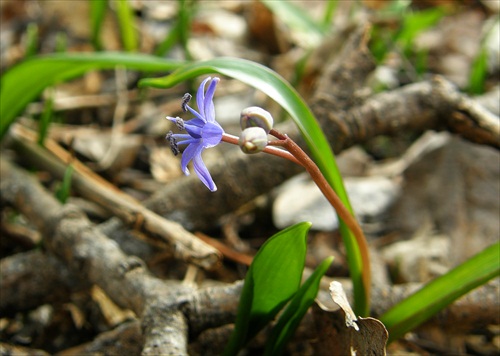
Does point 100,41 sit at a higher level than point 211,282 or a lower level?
higher

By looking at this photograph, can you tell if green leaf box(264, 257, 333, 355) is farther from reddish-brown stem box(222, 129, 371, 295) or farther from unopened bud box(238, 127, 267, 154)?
unopened bud box(238, 127, 267, 154)

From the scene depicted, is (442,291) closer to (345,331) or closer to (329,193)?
(345,331)

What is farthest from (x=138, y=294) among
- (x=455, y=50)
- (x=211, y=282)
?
(x=455, y=50)

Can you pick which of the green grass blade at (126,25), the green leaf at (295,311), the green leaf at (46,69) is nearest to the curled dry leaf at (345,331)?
the green leaf at (295,311)

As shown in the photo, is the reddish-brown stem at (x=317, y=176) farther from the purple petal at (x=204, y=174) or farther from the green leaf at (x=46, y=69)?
the green leaf at (x=46, y=69)

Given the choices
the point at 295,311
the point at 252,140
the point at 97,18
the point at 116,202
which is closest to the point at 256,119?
the point at 252,140

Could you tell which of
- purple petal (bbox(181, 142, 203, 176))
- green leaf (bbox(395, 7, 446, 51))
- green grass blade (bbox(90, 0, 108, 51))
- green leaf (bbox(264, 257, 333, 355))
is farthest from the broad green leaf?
green leaf (bbox(395, 7, 446, 51))

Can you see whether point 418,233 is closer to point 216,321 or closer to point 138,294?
Answer: point 216,321
